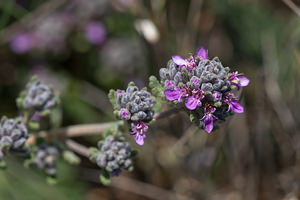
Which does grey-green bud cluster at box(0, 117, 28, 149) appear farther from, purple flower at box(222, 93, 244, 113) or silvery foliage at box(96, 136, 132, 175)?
purple flower at box(222, 93, 244, 113)

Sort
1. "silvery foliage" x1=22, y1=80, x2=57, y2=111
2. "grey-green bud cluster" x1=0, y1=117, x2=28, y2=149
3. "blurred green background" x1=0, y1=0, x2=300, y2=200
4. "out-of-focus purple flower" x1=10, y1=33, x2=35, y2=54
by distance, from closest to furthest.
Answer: "grey-green bud cluster" x1=0, y1=117, x2=28, y2=149 < "silvery foliage" x1=22, y1=80, x2=57, y2=111 < "blurred green background" x1=0, y1=0, x2=300, y2=200 < "out-of-focus purple flower" x1=10, y1=33, x2=35, y2=54

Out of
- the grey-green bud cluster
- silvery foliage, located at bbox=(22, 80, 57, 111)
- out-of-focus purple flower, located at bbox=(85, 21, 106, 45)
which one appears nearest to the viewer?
the grey-green bud cluster

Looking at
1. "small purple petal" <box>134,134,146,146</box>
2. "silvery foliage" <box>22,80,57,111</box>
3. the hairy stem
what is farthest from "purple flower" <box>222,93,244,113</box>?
"silvery foliage" <box>22,80,57,111</box>

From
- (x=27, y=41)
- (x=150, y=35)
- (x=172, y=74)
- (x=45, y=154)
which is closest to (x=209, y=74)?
(x=172, y=74)

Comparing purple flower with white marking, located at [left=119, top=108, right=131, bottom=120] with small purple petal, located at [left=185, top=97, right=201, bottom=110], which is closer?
small purple petal, located at [left=185, top=97, right=201, bottom=110]

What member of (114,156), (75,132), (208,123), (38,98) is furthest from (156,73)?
(208,123)

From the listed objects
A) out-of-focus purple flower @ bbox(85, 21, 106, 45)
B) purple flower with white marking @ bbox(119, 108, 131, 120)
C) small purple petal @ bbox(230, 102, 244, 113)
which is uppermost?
out-of-focus purple flower @ bbox(85, 21, 106, 45)

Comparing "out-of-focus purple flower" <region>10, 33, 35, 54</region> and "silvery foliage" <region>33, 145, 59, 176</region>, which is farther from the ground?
"out-of-focus purple flower" <region>10, 33, 35, 54</region>
